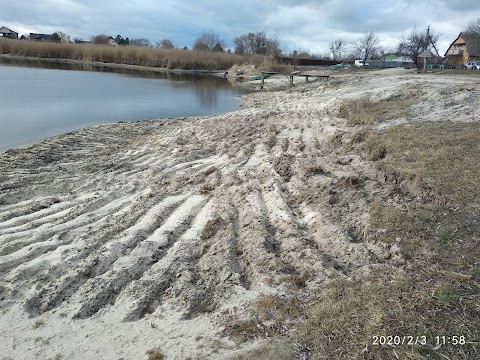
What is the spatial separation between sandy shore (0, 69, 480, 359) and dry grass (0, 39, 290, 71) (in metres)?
45.7

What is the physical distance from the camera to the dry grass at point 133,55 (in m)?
55.9

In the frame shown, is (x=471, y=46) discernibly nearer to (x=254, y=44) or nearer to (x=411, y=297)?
(x=254, y=44)

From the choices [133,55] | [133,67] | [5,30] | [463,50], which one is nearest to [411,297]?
[133,67]

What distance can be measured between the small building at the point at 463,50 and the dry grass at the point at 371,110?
193 ft

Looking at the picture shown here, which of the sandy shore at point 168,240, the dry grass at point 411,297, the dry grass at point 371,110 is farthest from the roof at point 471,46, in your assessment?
the dry grass at point 411,297

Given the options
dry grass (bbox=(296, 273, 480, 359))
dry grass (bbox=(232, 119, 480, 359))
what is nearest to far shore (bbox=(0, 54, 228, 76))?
dry grass (bbox=(232, 119, 480, 359))

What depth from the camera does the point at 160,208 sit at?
6137mm

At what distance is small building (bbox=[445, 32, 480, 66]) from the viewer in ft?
213

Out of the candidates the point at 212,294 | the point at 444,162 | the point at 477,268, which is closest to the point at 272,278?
the point at 212,294

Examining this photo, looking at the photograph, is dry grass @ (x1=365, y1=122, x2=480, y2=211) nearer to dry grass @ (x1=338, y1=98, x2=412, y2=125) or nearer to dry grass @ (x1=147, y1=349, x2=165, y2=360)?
dry grass @ (x1=338, y1=98, x2=412, y2=125)

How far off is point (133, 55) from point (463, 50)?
6170 centimetres

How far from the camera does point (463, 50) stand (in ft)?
237

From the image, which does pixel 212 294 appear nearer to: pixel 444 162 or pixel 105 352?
pixel 105 352

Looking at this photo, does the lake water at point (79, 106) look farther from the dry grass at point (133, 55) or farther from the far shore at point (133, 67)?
the dry grass at point (133, 55)
